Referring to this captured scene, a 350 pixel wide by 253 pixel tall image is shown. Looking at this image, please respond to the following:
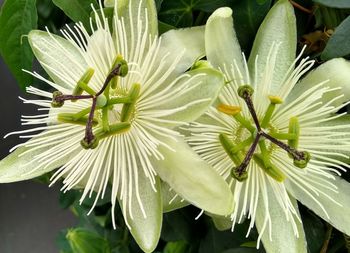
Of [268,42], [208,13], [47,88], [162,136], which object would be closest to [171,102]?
[162,136]

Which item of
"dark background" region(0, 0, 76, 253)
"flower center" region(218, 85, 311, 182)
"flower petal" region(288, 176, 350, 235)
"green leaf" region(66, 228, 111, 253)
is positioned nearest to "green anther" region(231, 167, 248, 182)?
"flower center" region(218, 85, 311, 182)

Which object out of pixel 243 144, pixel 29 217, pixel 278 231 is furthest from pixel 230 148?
pixel 29 217

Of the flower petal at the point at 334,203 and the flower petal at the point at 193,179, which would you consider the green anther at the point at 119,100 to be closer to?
the flower petal at the point at 193,179

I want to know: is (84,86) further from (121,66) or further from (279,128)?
(279,128)

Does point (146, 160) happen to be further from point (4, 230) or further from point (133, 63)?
point (4, 230)

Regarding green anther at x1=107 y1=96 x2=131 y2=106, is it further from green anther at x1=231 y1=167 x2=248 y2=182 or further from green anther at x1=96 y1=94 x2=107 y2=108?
green anther at x1=231 y1=167 x2=248 y2=182

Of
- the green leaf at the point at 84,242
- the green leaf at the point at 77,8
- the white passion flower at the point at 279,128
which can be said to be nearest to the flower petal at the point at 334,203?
the white passion flower at the point at 279,128
